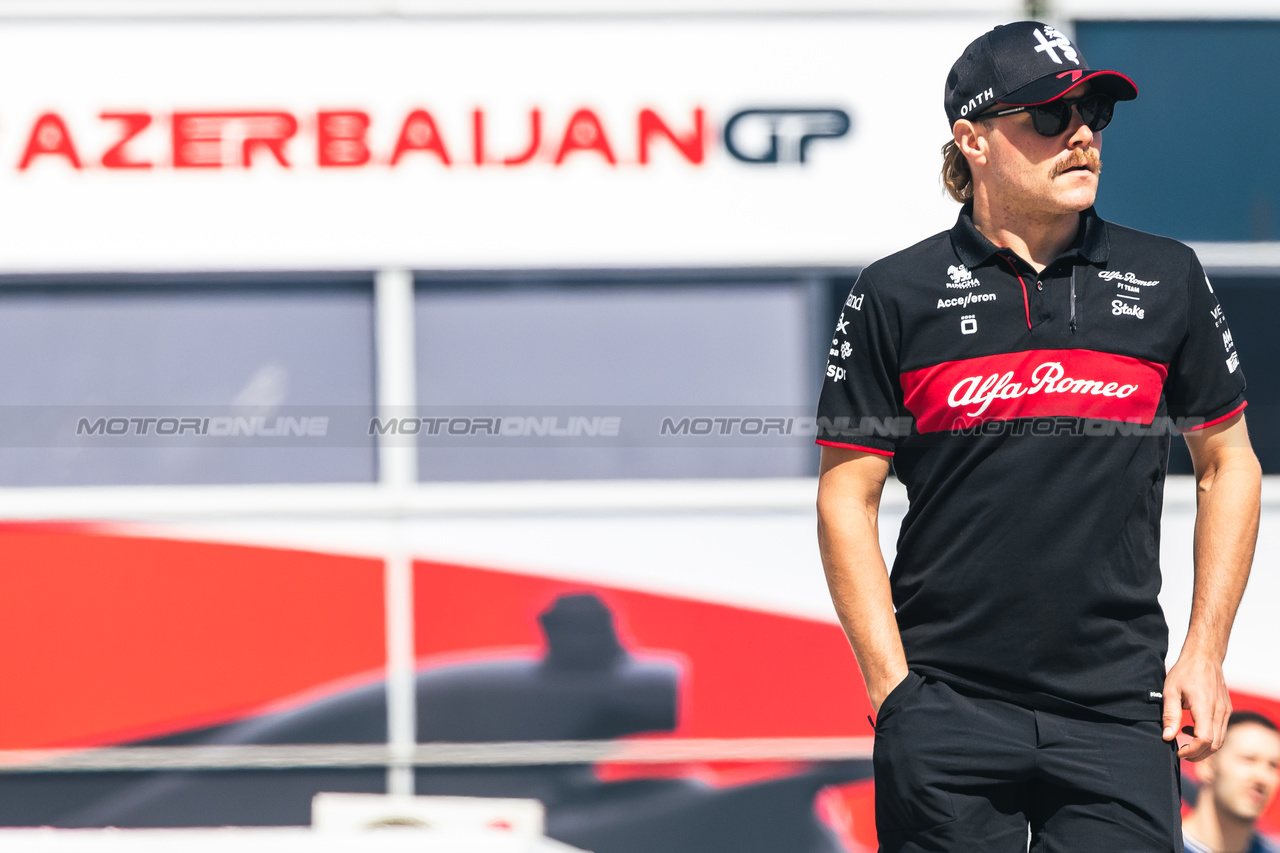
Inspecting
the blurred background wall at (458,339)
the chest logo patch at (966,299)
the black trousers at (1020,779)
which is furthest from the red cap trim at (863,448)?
the blurred background wall at (458,339)

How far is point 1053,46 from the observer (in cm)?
196

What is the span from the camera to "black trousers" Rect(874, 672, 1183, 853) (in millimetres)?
1815

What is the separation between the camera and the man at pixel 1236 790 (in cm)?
340

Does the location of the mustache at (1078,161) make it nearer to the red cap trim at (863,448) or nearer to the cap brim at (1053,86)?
the cap brim at (1053,86)

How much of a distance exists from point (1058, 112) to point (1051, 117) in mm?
15

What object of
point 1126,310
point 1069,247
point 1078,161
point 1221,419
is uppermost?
point 1078,161

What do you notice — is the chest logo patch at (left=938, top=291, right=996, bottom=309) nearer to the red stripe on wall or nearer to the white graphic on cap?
the red stripe on wall

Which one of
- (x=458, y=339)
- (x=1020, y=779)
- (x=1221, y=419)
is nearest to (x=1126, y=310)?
(x=1221, y=419)

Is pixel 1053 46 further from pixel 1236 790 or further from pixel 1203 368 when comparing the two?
pixel 1236 790

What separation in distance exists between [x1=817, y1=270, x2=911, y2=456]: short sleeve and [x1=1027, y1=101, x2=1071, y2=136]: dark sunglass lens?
14.6 inches

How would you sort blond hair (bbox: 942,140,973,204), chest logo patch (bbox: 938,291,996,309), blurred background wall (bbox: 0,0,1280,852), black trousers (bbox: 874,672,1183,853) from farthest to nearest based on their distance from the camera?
blurred background wall (bbox: 0,0,1280,852) < blond hair (bbox: 942,140,973,204) < chest logo patch (bbox: 938,291,996,309) < black trousers (bbox: 874,672,1183,853)

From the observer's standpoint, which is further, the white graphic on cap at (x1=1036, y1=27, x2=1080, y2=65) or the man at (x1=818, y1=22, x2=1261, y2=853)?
the white graphic on cap at (x1=1036, y1=27, x2=1080, y2=65)

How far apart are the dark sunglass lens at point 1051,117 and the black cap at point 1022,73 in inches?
1.0

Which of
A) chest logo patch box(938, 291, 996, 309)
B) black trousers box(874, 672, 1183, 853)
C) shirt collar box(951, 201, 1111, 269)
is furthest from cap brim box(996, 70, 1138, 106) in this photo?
black trousers box(874, 672, 1183, 853)
